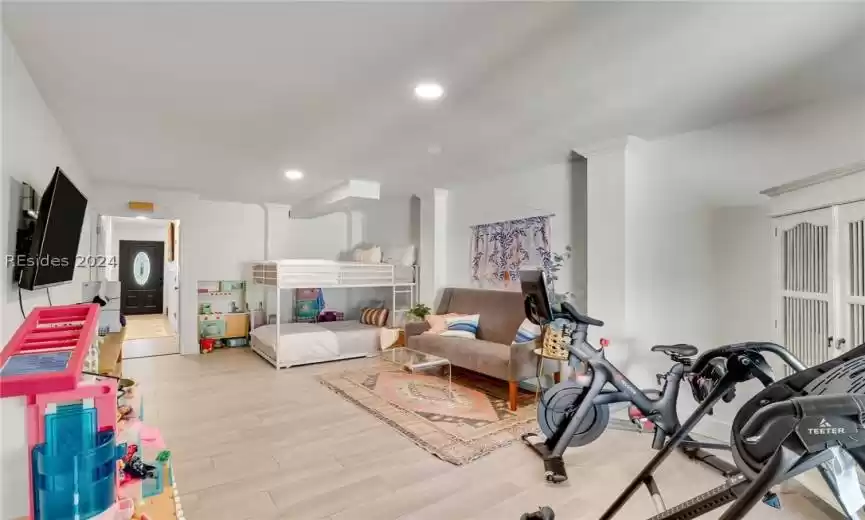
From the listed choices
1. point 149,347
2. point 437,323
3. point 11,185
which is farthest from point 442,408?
point 149,347

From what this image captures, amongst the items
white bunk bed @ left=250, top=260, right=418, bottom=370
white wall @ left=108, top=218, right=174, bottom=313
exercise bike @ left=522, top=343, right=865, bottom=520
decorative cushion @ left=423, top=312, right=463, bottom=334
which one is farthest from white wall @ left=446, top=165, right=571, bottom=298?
white wall @ left=108, top=218, right=174, bottom=313

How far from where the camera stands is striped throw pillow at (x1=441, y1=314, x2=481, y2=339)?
4.62 metres

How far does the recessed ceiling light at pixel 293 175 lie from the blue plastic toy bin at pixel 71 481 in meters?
A: 3.61

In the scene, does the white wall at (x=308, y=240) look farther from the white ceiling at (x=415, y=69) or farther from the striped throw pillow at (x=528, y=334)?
the striped throw pillow at (x=528, y=334)

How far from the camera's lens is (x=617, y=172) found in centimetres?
332

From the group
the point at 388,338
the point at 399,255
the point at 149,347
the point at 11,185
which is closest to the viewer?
the point at 11,185

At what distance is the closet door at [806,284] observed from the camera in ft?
6.95

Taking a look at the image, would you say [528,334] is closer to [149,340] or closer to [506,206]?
[506,206]

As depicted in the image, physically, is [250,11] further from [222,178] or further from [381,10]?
[222,178]

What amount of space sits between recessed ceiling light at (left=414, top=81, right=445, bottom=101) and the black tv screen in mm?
1785

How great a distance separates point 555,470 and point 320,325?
4277 millimetres

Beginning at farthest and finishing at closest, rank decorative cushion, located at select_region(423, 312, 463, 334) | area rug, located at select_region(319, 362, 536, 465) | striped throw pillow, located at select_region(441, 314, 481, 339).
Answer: decorative cushion, located at select_region(423, 312, 463, 334) → striped throw pillow, located at select_region(441, 314, 481, 339) → area rug, located at select_region(319, 362, 536, 465)

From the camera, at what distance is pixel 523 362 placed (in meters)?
3.56

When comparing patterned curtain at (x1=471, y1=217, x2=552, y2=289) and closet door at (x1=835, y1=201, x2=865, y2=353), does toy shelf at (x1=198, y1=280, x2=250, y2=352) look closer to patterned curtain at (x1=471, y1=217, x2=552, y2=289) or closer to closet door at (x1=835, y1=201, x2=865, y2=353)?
patterned curtain at (x1=471, y1=217, x2=552, y2=289)
